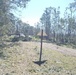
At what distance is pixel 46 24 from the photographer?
3243 inches

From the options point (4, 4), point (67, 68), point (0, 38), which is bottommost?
point (67, 68)

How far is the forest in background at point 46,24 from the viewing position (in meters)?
24.5

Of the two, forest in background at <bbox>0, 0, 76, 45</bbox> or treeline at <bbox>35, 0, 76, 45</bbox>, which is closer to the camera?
forest in background at <bbox>0, 0, 76, 45</bbox>

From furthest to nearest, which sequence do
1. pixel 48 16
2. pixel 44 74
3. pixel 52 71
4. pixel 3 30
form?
pixel 48 16 → pixel 3 30 → pixel 52 71 → pixel 44 74

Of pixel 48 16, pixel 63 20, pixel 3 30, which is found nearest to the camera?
pixel 3 30

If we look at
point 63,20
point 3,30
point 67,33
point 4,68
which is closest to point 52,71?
point 4,68

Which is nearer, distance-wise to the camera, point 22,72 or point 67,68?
point 22,72

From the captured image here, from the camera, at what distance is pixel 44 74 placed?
12562 mm

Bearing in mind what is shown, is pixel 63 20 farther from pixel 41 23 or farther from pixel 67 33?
pixel 41 23

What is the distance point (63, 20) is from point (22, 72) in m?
47.2

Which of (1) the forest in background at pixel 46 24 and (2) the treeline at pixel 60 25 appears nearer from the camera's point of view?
(1) the forest in background at pixel 46 24

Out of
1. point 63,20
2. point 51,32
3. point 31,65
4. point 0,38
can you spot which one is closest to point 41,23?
point 51,32

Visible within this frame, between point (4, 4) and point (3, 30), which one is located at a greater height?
point (4, 4)

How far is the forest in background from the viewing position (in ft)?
80.3
